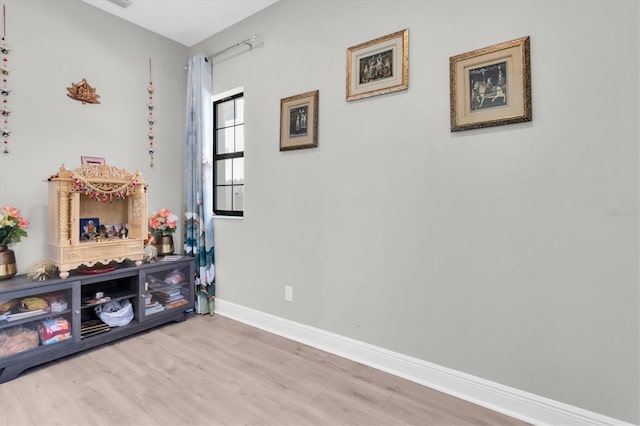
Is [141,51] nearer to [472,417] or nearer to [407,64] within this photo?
[407,64]

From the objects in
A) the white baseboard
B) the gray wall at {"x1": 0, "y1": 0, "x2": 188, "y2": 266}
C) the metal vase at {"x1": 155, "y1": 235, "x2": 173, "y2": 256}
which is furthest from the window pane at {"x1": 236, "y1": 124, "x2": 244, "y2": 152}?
the white baseboard

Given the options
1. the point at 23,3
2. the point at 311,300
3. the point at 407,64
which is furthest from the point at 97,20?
the point at 311,300

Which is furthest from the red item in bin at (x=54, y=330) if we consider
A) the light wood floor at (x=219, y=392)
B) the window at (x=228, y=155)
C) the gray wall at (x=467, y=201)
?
the window at (x=228, y=155)

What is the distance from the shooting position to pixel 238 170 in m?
3.12

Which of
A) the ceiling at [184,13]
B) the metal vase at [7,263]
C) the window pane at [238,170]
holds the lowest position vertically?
the metal vase at [7,263]

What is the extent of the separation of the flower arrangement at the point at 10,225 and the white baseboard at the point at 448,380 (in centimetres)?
189

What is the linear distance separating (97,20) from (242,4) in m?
1.31

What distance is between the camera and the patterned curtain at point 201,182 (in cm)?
311

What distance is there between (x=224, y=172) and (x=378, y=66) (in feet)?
6.20

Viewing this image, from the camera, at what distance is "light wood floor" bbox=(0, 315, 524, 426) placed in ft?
5.33

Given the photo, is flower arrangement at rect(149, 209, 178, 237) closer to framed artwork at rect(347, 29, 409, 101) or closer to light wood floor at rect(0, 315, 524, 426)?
light wood floor at rect(0, 315, 524, 426)

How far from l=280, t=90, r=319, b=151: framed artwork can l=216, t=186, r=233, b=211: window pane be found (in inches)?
36.1

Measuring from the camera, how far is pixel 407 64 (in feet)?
6.56

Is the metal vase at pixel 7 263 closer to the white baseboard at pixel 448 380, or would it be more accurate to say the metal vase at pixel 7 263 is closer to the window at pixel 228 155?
the window at pixel 228 155
